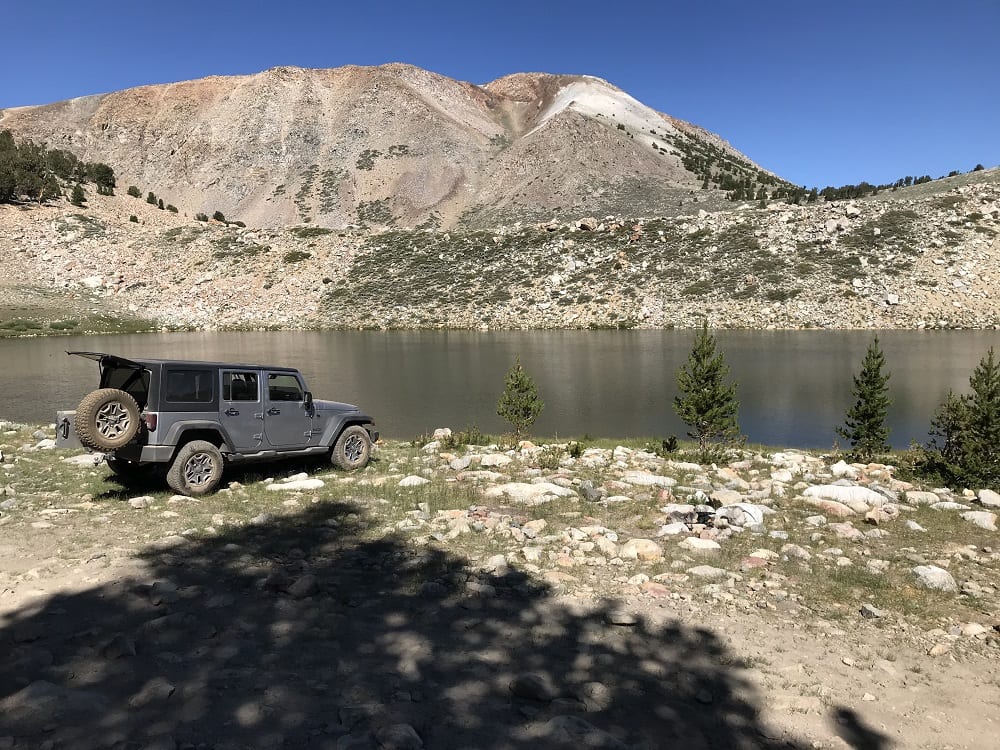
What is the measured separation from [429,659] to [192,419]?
7382 millimetres

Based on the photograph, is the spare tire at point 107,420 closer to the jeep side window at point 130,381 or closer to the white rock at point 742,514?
the jeep side window at point 130,381

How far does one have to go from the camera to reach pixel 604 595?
22.2 feet

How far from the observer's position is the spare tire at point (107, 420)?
363 inches

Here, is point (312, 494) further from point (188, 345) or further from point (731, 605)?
point (188, 345)

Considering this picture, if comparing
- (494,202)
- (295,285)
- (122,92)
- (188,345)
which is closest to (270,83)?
(122,92)

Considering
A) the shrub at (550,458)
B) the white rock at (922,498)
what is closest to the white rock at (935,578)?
the white rock at (922,498)

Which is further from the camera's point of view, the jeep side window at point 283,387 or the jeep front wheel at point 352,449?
the jeep front wheel at point 352,449

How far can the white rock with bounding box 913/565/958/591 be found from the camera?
7008 mm

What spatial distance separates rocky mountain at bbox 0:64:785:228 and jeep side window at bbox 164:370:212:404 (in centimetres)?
10126

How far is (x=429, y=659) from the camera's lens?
205 inches

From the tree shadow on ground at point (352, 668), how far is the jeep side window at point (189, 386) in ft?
12.3

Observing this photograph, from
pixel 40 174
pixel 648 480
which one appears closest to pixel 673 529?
pixel 648 480

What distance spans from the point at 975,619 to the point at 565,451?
33.5 feet

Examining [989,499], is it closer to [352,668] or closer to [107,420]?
[352,668]
